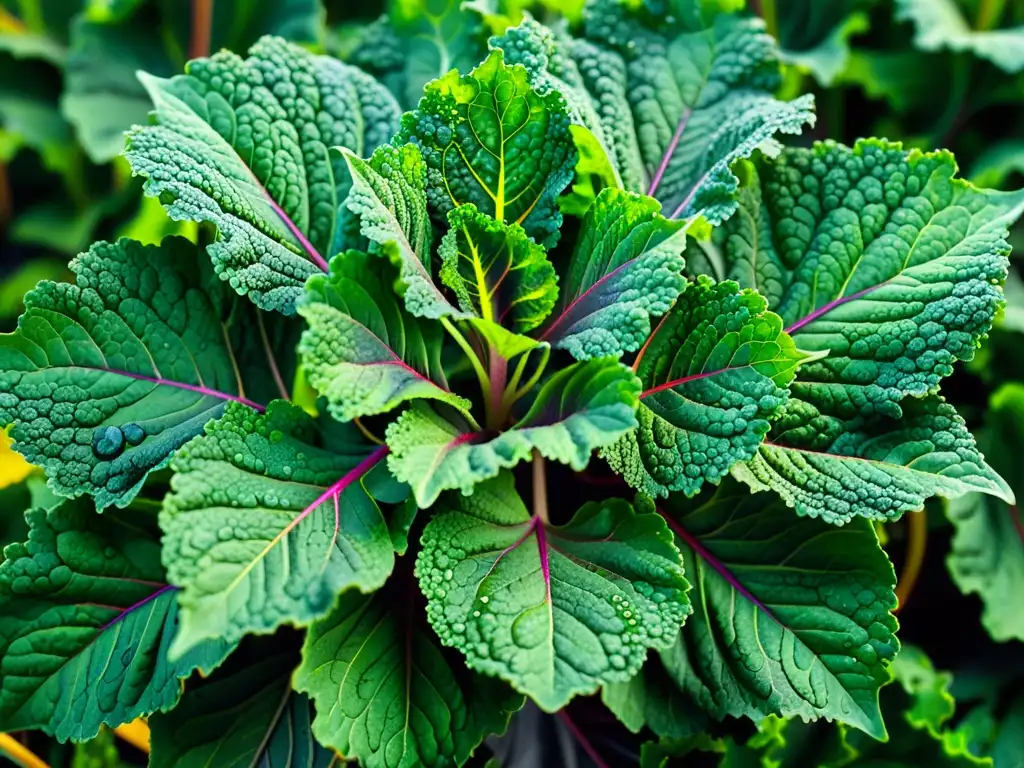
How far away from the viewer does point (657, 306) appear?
70 cm

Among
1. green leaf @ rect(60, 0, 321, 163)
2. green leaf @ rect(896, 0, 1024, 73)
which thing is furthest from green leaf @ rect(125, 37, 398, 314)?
green leaf @ rect(896, 0, 1024, 73)

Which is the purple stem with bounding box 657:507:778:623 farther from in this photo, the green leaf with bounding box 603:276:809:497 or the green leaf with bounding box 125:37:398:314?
the green leaf with bounding box 125:37:398:314

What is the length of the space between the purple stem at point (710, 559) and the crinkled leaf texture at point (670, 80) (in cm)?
31

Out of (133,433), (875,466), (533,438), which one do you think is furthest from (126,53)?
(875,466)

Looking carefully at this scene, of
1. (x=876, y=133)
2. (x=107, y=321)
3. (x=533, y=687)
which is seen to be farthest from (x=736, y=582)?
(x=876, y=133)

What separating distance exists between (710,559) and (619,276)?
0.98 ft

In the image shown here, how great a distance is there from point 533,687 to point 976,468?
0.44 metres

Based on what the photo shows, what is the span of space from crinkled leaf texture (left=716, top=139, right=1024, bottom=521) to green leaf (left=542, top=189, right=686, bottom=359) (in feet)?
0.58

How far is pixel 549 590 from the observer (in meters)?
0.74

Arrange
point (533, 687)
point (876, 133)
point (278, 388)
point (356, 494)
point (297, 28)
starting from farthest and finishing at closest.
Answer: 1. point (876, 133)
2. point (297, 28)
3. point (278, 388)
4. point (356, 494)
5. point (533, 687)

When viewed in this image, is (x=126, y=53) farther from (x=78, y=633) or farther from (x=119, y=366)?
(x=78, y=633)

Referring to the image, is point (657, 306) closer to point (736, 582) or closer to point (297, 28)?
point (736, 582)

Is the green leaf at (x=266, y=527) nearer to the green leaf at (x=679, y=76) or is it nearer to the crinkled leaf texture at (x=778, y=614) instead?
the crinkled leaf texture at (x=778, y=614)

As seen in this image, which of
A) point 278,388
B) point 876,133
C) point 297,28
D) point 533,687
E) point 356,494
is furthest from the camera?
point 876,133
